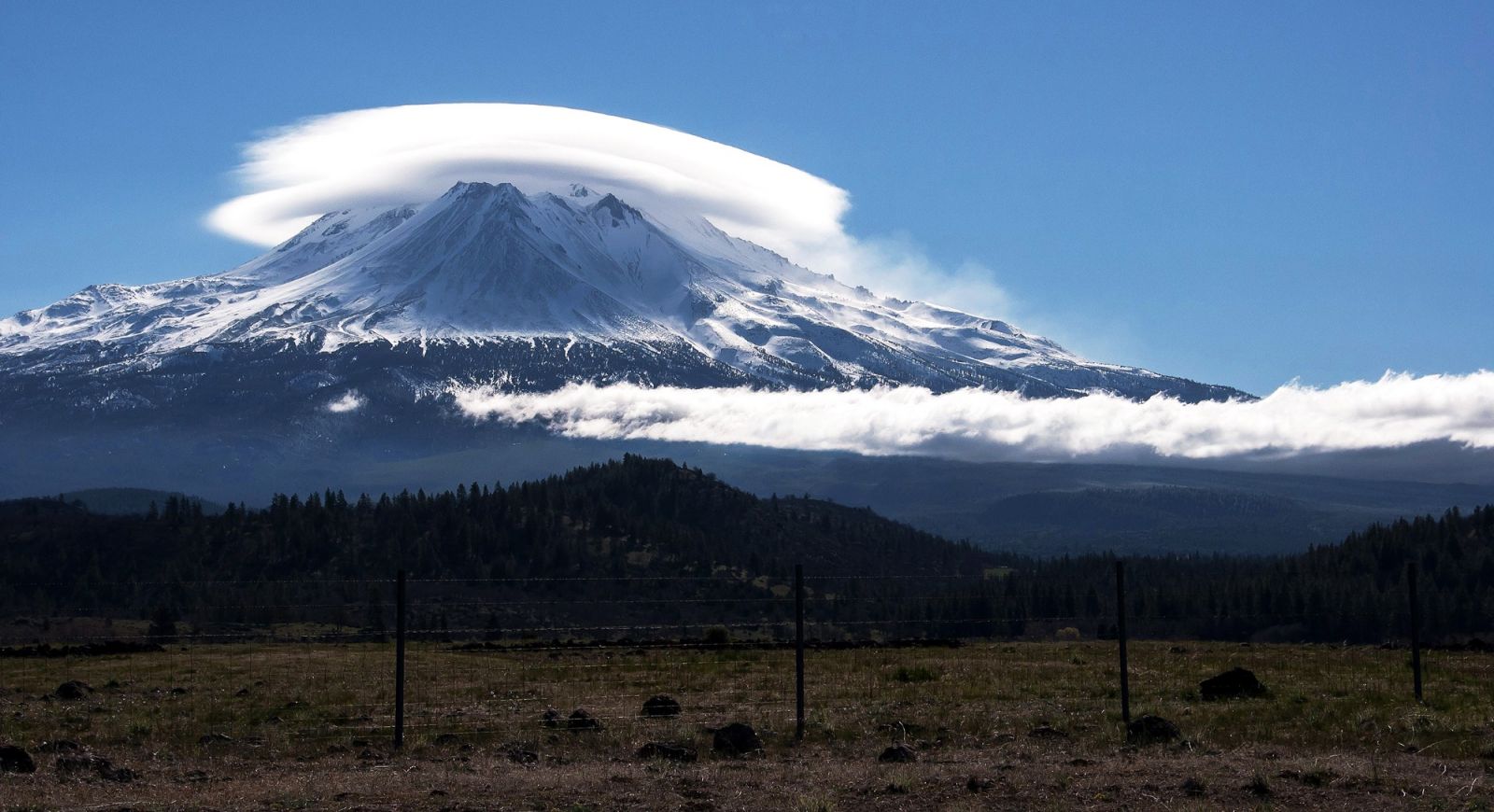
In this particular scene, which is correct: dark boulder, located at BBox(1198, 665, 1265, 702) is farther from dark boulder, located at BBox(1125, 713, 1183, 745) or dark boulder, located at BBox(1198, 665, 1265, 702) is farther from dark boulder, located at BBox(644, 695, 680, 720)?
dark boulder, located at BBox(644, 695, 680, 720)

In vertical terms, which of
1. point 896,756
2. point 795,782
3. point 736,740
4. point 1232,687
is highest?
point 1232,687

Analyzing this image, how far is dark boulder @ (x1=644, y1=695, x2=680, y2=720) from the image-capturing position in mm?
28938

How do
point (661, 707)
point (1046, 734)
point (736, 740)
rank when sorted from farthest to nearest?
1. point (661, 707)
2. point (1046, 734)
3. point (736, 740)

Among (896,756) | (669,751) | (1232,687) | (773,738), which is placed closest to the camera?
(896,756)

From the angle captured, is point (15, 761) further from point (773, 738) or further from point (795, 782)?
point (773, 738)

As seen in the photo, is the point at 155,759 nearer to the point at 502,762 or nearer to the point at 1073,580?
the point at 502,762

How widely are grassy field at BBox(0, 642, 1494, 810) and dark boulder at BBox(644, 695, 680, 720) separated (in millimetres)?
456

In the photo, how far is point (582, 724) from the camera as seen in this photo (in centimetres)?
2695

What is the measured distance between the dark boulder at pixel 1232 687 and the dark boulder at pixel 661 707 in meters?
11.5

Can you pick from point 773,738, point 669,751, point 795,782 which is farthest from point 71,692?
point 795,782

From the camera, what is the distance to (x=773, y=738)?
25.8m

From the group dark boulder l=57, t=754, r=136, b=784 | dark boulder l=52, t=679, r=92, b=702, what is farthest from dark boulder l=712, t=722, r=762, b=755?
dark boulder l=52, t=679, r=92, b=702

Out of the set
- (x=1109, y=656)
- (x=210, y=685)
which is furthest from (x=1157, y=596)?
(x=210, y=685)

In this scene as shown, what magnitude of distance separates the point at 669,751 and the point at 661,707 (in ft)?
17.7
